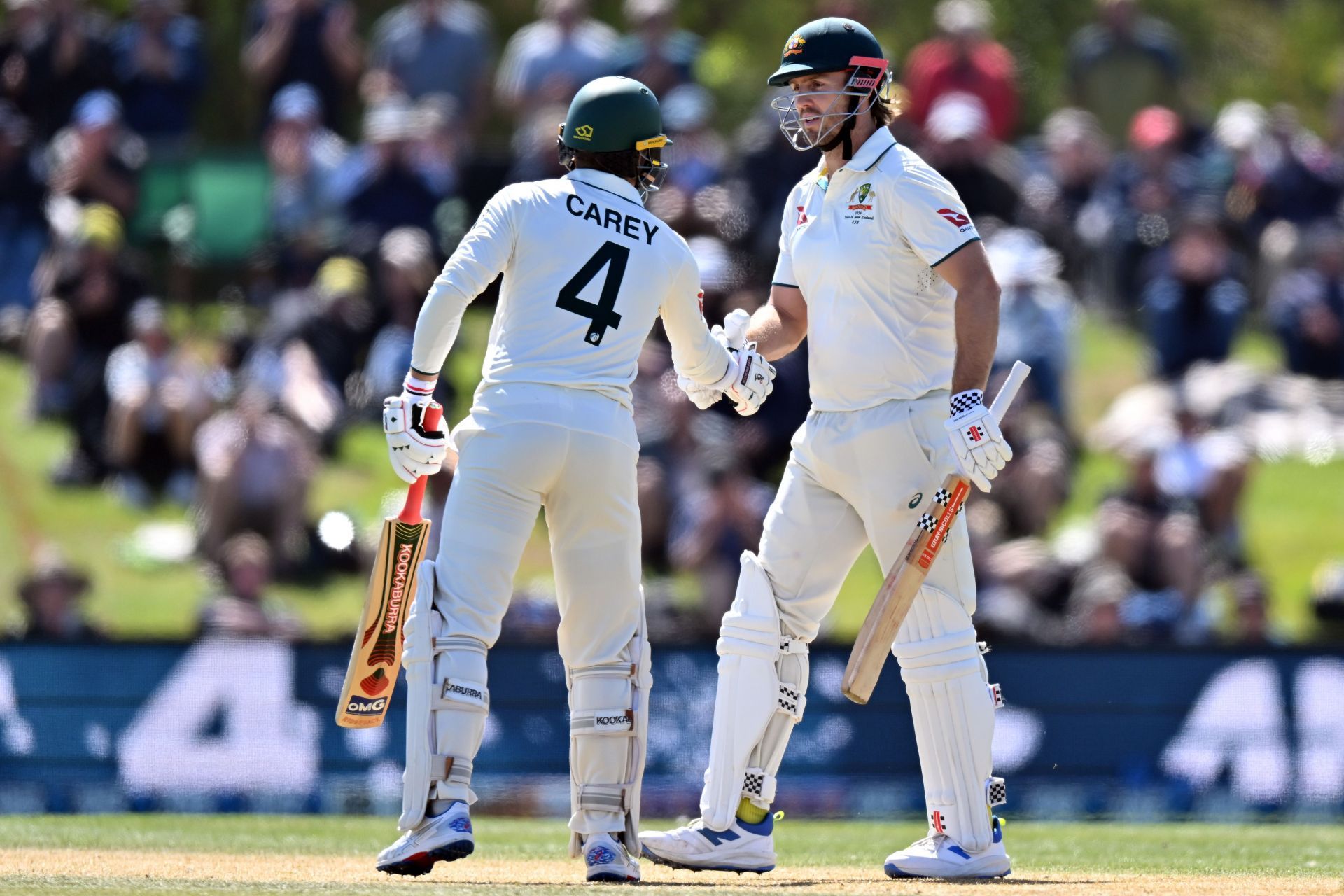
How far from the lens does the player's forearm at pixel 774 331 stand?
6918mm

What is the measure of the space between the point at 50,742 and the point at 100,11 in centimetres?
1158

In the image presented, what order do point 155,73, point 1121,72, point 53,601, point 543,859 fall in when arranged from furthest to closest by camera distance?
point 1121,72 < point 155,73 < point 53,601 < point 543,859

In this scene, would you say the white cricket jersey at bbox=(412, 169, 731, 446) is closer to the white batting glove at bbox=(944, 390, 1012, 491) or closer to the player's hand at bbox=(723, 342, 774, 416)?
the player's hand at bbox=(723, 342, 774, 416)

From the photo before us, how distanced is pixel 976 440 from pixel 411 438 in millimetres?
1648

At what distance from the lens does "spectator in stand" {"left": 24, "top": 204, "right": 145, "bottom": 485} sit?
13.3m

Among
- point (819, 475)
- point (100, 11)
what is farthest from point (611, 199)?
point (100, 11)

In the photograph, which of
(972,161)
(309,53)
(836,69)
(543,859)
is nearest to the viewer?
(836,69)

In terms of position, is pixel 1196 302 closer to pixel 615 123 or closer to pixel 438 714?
pixel 615 123

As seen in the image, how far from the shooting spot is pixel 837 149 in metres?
6.71

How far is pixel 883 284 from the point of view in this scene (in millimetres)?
6480

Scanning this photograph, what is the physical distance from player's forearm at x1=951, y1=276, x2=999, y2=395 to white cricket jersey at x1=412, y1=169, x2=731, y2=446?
3.01ft

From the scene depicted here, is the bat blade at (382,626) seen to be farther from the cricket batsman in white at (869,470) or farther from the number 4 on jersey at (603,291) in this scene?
the cricket batsman in white at (869,470)

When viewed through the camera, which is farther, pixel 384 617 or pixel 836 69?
pixel 836 69

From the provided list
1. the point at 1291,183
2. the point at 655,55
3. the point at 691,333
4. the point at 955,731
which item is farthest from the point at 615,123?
the point at 1291,183
